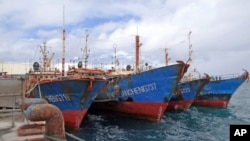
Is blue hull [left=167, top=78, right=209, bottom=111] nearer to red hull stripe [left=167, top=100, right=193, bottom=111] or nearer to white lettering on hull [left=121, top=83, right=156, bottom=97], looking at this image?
red hull stripe [left=167, top=100, right=193, bottom=111]

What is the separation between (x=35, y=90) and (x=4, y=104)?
6.31m

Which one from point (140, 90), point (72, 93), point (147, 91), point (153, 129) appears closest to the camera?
point (72, 93)

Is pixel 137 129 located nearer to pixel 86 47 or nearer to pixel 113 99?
pixel 113 99

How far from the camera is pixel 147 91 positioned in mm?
20469

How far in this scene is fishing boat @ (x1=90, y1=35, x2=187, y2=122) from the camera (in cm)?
1991

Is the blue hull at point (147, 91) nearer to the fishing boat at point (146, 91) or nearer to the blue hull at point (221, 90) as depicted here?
the fishing boat at point (146, 91)

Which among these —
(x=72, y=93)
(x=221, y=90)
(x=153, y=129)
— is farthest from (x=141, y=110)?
(x=221, y=90)

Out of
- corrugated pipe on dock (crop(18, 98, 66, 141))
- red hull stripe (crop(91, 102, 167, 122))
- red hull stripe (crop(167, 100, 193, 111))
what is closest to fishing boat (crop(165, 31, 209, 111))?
red hull stripe (crop(167, 100, 193, 111))

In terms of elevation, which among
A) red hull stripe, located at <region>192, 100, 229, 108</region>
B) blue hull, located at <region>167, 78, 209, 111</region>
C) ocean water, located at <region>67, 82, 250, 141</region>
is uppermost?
blue hull, located at <region>167, 78, 209, 111</region>

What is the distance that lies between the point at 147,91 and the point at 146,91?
0.07m

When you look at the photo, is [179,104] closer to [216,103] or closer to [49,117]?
[216,103]

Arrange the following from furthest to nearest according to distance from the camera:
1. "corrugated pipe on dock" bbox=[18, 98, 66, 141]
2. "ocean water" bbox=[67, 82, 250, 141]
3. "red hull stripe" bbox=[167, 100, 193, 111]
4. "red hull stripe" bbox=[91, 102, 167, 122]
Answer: "red hull stripe" bbox=[167, 100, 193, 111] < "red hull stripe" bbox=[91, 102, 167, 122] < "ocean water" bbox=[67, 82, 250, 141] < "corrugated pipe on dock" bbox=[18, 98, 66, 141]

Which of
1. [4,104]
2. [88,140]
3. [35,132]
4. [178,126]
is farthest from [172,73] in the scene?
[35,132]

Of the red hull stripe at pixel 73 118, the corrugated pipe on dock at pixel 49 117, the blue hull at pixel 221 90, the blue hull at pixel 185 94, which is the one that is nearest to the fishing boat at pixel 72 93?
the red hull stripe at pixel 73 118
